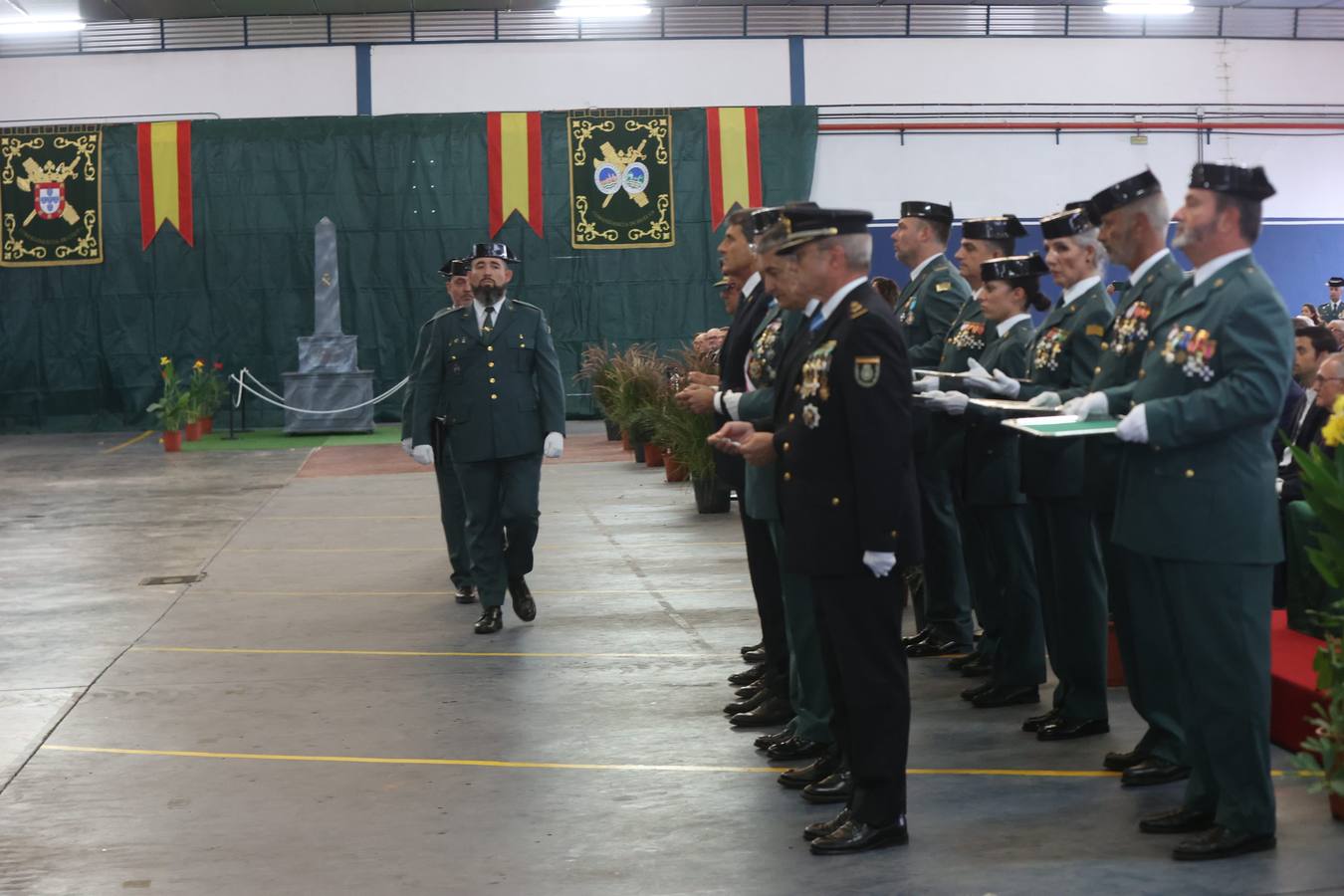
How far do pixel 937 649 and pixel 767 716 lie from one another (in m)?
1.21

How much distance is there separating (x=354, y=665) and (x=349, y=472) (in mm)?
7786

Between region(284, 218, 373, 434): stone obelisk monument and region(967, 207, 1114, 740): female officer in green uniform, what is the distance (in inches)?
560

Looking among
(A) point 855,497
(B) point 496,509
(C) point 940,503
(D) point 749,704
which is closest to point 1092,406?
(A) point 855,497

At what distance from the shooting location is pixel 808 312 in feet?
11.7

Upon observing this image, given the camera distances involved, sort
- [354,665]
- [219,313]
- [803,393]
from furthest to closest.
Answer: [219,313] → [354,665] → [803,393]

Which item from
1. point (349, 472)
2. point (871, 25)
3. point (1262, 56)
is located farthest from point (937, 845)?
point (1262, 56)

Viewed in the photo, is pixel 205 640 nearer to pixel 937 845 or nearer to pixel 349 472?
pixel 937 845

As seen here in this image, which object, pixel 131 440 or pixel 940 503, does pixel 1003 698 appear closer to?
pixel 940 503

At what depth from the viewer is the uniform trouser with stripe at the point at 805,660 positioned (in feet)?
12.9

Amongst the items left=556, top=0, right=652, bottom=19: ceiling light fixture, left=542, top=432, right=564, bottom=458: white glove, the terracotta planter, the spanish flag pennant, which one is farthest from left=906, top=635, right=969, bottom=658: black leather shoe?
left=556, top=0, right=652, bottom=19: ceiling light fixture

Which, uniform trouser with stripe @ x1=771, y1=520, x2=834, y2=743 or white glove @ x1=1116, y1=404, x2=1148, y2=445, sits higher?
white glove @ x1=1116, y1=404, x2=1148, y2=445

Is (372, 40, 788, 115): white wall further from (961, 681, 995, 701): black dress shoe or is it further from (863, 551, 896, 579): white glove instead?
(863, 551, 896, 579): white glove

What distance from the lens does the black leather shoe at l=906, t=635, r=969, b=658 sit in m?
5.56

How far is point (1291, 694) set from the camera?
3.98 metres
